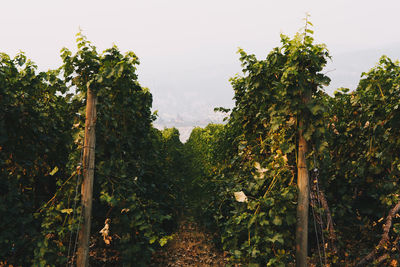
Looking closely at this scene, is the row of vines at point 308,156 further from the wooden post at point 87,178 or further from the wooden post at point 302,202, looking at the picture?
the wooden post at point 87,178

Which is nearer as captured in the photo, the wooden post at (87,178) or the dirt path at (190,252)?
the wooden post at (87,178)

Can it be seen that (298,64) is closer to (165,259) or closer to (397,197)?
(397,197)

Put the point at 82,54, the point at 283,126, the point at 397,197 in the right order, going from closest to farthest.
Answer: the point at 82,54, the point at 283,126, the point at 397,197

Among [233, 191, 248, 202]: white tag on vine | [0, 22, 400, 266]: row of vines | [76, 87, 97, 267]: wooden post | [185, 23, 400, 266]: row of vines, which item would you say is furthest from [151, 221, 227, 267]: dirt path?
[76, 87, 97, 267]: wooden post

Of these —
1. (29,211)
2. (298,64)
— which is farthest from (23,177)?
(298,64)

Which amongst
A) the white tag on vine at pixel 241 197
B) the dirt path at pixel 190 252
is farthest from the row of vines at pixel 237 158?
the dirt path at pixel 190 252

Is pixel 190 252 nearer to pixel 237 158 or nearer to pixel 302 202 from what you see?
pixel 237 158

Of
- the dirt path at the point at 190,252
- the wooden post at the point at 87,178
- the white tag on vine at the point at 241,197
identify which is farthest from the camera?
the dirt path at the point at 190,252

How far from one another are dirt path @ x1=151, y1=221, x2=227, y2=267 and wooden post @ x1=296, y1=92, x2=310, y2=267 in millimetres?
2881

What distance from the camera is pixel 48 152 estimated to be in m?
4.43

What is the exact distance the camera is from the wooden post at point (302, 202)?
9.66 feet

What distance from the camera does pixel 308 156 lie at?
2.99 m

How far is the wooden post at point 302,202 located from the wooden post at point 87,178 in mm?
2342

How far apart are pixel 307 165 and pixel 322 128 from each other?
451 mm
